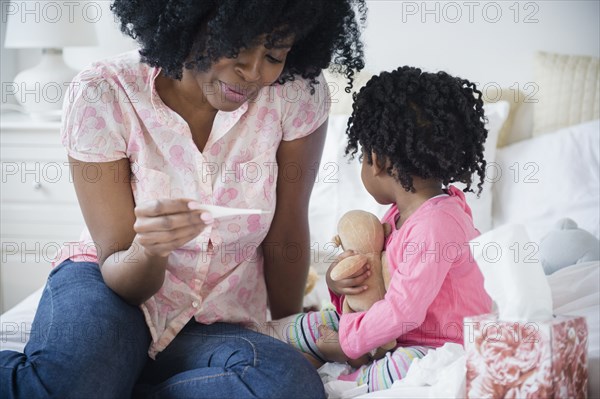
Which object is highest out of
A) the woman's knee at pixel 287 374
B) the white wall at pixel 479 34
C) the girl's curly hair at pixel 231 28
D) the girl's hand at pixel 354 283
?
the white wall at pixel 479 34

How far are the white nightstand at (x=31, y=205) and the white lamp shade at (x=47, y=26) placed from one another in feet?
0.93

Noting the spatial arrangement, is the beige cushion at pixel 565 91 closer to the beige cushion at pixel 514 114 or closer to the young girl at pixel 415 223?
the beige cushion at pixel 514 114

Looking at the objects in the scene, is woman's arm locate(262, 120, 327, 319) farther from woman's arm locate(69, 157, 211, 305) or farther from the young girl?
woman's arm locate(69, 157, 211, 305)

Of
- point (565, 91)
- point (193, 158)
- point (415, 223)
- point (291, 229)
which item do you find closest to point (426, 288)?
point (415, 223)

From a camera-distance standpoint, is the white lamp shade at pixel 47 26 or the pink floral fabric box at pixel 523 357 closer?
the pink floral fabric box at pixel 523 357

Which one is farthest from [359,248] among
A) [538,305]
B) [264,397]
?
[538,305]

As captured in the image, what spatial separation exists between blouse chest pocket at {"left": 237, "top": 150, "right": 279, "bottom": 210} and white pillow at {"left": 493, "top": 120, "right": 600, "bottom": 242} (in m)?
0.94

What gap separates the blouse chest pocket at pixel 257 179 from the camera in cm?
141

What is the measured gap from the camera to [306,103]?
1453mm

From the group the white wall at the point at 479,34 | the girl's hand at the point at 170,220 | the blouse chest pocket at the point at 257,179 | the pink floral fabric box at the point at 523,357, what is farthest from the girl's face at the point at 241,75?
the white wall at the point at 479,34

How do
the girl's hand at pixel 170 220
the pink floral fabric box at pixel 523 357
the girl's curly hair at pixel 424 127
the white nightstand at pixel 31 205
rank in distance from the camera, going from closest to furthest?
the pink floral fabric box at pixel 523 357
the girl's hand at pixel 170 220
the girl's curly hair at pixel 424 127
the white nightstand at pixel 31 205

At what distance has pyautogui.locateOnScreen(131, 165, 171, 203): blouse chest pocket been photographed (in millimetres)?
1348

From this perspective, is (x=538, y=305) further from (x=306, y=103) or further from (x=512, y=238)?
(x=306, y=103)

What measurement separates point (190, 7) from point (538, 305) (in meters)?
0.71
